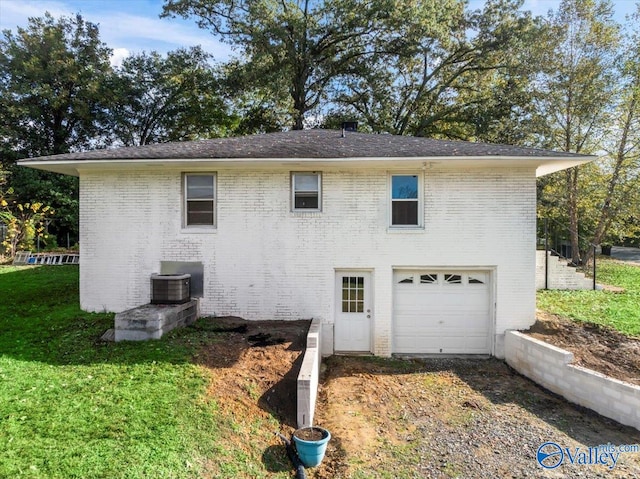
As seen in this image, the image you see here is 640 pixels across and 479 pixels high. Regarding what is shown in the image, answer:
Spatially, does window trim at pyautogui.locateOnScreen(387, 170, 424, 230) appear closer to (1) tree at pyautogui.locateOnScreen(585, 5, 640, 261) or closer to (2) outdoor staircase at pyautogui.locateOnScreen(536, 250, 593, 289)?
(2) outdoor staircase at pyautogui.locateOnScreen(536, 250, 593, 289)

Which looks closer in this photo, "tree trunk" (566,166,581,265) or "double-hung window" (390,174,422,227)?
"double-hung window" (390,174,422,227)

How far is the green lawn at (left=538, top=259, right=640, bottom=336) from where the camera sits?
8961 mm

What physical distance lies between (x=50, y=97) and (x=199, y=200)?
21304 millimetres

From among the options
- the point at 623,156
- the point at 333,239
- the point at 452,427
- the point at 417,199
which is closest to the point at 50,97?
the point at 333,239

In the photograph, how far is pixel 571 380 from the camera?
6805 mm

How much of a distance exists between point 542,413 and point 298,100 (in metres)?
21.5

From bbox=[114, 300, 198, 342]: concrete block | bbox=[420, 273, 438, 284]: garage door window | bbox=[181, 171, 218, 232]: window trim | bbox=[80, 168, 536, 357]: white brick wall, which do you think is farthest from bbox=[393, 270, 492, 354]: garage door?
bbox=[114, 300, 198, 342]: concrete block

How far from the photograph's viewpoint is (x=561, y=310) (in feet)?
32.7

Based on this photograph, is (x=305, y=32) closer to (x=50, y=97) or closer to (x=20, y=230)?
(x=50, y=97)

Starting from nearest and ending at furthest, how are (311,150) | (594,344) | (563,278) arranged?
(594,344)
(311,150)
(563,278)

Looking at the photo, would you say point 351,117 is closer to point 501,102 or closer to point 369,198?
point 501,102

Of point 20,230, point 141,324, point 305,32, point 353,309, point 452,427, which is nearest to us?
point 452,427

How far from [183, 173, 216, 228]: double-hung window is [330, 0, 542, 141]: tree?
16.0m

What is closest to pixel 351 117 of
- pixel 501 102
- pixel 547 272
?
pixel 501 102
